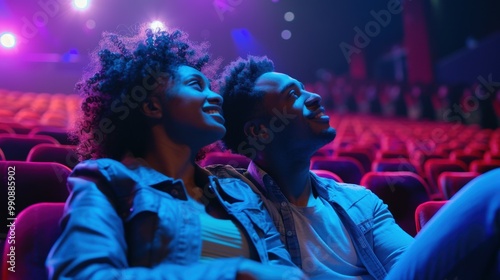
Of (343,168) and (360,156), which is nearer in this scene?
(343,168)

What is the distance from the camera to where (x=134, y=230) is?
1.82 feet

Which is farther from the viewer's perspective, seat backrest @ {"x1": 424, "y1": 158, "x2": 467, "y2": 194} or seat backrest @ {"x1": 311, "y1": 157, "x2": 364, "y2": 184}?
seat backrest @ {"x1": 424, "y1": 158, "x2": 467, "y2": 194}

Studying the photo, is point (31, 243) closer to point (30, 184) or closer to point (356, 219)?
point (30, 184)

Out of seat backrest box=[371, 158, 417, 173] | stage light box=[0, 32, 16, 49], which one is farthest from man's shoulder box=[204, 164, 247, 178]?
stage light box=[0, 32, 16, 49]

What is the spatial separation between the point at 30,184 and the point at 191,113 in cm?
34

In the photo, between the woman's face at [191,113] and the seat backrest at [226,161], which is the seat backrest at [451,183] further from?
the woman's face at [191,113]

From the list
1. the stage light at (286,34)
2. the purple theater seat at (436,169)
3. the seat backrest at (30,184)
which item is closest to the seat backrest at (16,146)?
the seat backrest at (30,184)

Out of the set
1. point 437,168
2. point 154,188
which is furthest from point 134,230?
point 437,168

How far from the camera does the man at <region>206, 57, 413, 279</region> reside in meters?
0.76

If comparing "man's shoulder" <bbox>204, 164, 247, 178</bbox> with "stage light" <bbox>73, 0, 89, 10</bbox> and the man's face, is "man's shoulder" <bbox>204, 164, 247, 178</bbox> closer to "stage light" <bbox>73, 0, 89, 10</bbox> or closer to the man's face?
the man's face

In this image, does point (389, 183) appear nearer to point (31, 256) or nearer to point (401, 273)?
point (401, 273)

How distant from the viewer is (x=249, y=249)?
62 cm

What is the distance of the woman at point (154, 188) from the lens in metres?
0.49

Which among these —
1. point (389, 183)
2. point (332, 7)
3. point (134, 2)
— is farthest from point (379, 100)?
point (389, 183)
